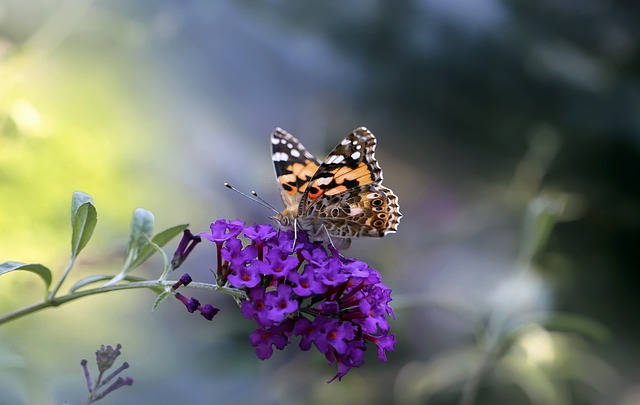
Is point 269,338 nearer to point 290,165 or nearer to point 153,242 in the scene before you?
point 153,242

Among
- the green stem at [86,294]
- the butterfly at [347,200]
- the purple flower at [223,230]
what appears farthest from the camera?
the butterfly at [347,200]

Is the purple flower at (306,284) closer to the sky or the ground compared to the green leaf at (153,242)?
closer to the sky

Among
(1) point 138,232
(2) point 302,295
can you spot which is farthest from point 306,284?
(1) point 138,232

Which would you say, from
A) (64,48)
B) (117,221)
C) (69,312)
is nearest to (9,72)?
(64,48)

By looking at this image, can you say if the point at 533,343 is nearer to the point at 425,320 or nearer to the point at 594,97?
the point at 425,320

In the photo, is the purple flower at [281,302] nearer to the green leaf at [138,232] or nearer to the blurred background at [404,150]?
the green leaf at [138,232]

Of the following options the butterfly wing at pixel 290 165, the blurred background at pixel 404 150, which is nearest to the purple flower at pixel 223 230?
the butterfly wing at pixel 290 165

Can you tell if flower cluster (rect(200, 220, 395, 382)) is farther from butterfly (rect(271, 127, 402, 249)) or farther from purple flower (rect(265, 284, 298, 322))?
butterfly (rect(271, 127, 402, 249))
